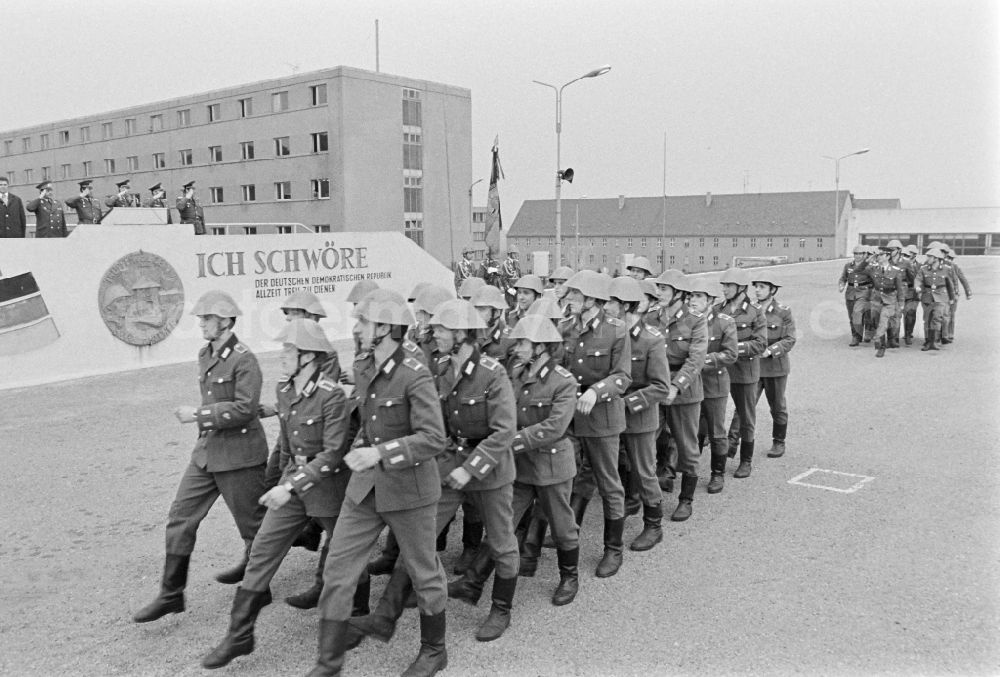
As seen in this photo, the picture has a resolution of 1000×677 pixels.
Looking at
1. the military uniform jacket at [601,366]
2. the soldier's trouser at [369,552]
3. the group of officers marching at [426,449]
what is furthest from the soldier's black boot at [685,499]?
the soldier's trouser at [369,552]

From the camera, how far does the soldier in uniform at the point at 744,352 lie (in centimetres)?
831

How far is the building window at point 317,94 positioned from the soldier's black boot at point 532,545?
42.9 m

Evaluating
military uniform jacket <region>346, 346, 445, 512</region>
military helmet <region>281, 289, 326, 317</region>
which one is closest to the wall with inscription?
military helmet <region>281, 289, 326, 317</region>

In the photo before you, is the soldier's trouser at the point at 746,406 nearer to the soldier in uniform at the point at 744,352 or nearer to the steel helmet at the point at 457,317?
the soldier in uniform at the point at 744,352

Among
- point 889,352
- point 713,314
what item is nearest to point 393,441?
point 713,314

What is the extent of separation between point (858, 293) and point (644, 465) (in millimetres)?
12299

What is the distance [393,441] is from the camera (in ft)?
14.4

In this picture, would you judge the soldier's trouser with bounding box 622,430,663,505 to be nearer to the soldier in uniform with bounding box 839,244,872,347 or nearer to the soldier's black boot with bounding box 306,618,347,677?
the soldier's black boot with bounding box 306,618,347,677

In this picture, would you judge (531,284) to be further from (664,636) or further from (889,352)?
(889,352)

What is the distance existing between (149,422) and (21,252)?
4.62 meters

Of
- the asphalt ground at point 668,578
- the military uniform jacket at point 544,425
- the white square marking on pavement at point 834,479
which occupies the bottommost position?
the white square marking on pavement at point 834,479

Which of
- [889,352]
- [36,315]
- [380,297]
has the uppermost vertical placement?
[380,297]

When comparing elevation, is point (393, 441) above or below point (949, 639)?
above

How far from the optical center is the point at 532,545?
597 centimetres
